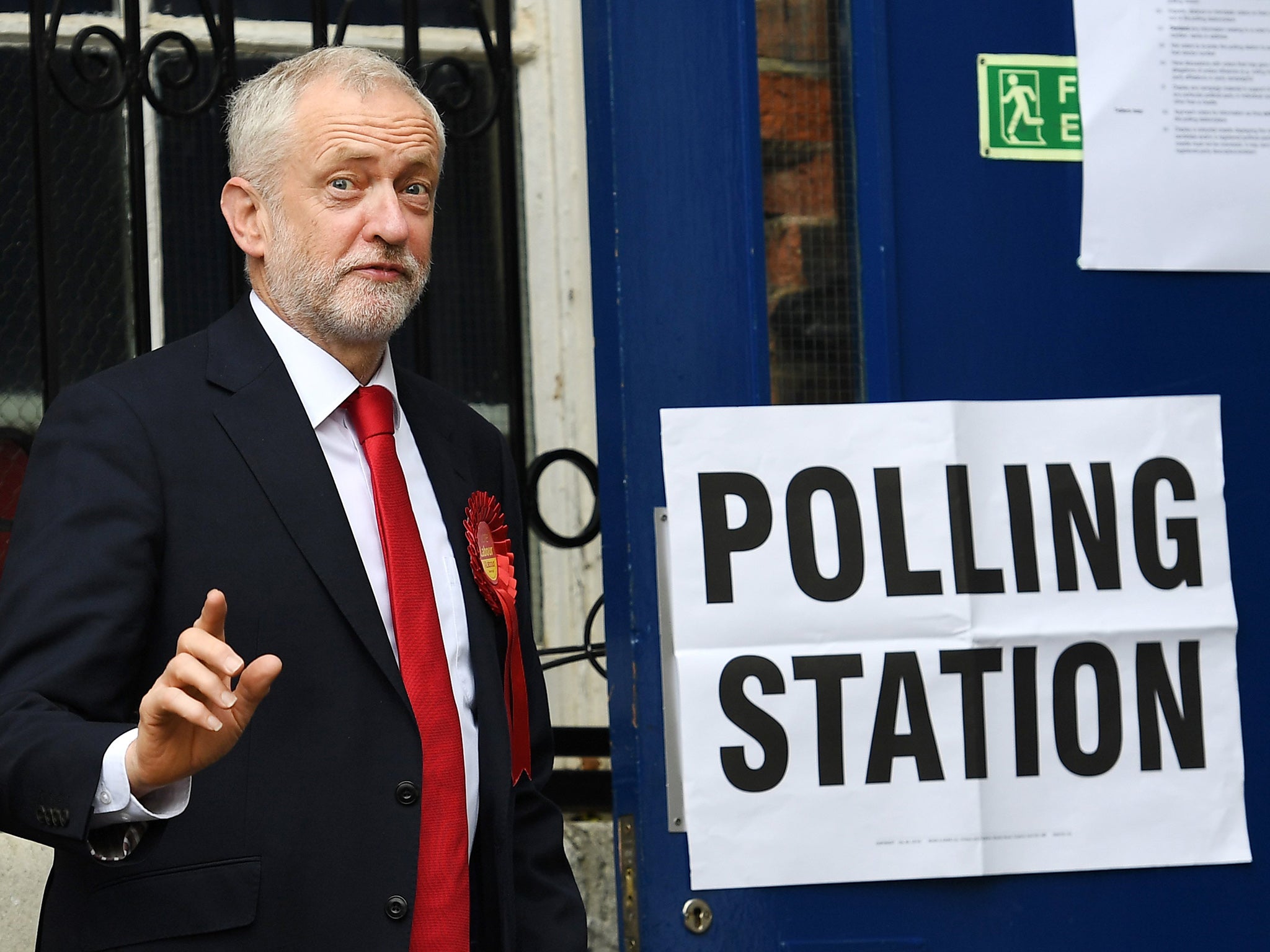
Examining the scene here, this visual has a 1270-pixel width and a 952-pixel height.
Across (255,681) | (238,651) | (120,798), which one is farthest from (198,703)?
(238,651)

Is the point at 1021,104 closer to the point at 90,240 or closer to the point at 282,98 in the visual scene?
the point at 282,98

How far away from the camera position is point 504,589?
187 cm

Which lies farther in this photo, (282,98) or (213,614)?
(282,98)

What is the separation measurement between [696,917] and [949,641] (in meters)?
0.49

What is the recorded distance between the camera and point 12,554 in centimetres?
160

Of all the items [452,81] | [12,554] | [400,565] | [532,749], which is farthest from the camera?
[452,81]

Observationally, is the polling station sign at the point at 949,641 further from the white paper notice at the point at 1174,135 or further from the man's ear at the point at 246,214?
the man's ear at the point at 246,214

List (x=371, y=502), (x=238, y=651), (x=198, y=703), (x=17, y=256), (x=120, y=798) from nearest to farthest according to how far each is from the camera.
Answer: (x=198, y=703) < (x=120, y=798) < (x=238, y=651) < (x=371, y=502) < (x=17, y=256)

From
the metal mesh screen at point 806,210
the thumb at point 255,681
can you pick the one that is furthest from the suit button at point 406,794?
the metal mesh screen at point 806,210

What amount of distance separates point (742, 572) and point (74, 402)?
33.4 inches

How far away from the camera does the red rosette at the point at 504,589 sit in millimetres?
1854

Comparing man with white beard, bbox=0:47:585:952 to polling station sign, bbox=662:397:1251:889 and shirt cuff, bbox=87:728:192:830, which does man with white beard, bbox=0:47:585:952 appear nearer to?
shirt cuff, bbox=87:728:192:830

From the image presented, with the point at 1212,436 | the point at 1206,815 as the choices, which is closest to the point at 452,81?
the point at 1212,436

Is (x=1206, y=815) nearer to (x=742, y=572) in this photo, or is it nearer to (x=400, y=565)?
(x=742, y=572)
